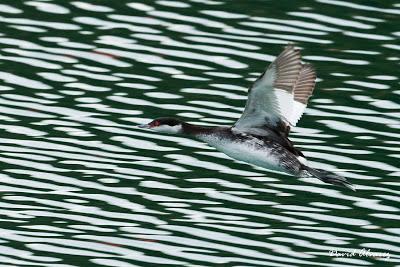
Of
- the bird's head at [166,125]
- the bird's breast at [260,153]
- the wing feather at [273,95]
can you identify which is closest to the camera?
the wing feather at [273,95]

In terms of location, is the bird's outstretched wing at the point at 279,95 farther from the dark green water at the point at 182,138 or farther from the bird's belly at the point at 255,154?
the dark green water at the point at 182,138

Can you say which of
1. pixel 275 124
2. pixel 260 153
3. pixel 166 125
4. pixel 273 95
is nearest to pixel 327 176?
pixel 260 153

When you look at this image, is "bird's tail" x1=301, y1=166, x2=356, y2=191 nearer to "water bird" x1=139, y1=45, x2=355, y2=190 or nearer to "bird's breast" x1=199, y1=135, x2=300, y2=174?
"water bird" x1=139, y1=45, x2=355, y2=190

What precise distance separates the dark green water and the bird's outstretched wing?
4.53 feet

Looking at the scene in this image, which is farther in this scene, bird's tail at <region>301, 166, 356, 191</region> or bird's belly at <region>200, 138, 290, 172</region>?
bird's belly at <region>200, 138, 290, 172</region>

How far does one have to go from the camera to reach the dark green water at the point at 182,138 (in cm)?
2603

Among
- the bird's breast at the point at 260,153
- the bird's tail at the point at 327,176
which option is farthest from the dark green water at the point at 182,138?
the bird's breast at the point at 260,153

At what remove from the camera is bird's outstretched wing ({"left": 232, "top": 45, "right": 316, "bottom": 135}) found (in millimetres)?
26031

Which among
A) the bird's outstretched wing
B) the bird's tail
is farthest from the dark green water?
the bird's outstretched wing

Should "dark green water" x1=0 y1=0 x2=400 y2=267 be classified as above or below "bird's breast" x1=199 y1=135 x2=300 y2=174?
below

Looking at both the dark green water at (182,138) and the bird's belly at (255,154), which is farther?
the bird's belly at (255,154)

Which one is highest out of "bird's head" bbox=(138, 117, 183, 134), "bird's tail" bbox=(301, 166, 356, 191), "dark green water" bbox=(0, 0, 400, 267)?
"bird's tail" bbox=(301, 166, 356, 191)

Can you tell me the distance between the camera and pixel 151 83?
33.0 metres

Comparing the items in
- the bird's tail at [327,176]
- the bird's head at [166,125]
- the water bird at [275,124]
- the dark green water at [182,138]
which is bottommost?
the dark green water at [182,138]
